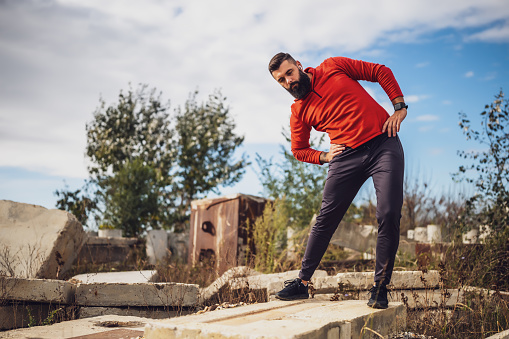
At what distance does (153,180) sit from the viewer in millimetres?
10594

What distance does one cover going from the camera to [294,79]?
3.49m

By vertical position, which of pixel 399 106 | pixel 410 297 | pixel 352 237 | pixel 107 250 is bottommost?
pixel 410 297

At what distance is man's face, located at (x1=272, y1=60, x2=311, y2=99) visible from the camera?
11.5 feet

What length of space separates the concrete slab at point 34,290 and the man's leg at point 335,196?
2118 mm

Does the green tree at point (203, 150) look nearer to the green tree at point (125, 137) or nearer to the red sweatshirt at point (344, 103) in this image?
the green tree at point (125, 137)

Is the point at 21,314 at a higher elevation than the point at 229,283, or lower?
lower

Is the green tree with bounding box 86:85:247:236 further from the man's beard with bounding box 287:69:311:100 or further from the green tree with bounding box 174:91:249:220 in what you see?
the man's beard with bounding box 287:69:311:100

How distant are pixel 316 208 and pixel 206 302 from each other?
513 cm

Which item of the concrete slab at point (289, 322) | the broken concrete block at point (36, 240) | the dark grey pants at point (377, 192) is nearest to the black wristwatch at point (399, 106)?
the dark grey pants at point (377, 192)

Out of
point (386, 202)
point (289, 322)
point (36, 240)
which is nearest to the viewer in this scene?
point (289, 322)

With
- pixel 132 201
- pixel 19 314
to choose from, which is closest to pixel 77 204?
pixel 132 201

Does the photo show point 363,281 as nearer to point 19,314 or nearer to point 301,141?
point 301,141

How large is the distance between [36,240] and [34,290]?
172 centimetres

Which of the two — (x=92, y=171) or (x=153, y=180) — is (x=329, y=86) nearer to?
(x=153, y=180)
